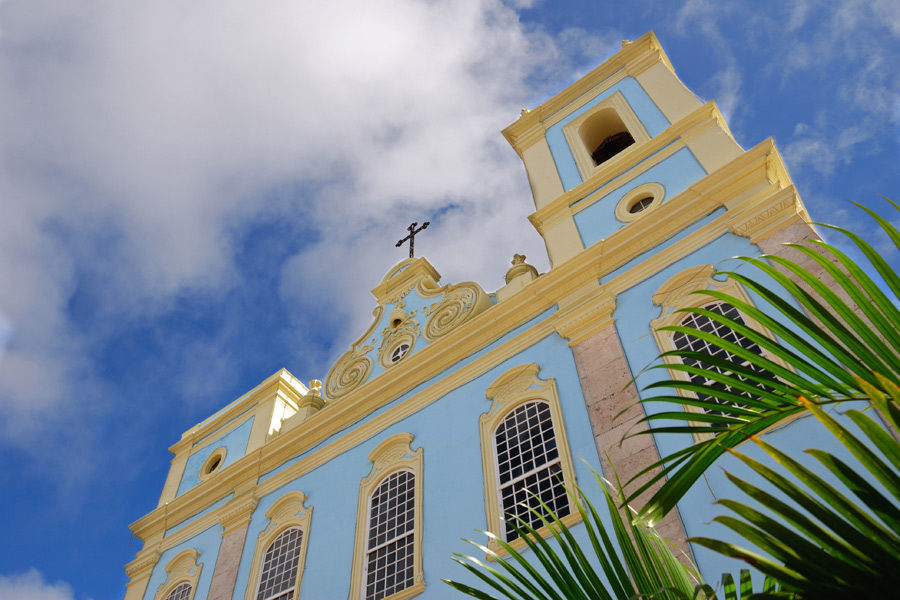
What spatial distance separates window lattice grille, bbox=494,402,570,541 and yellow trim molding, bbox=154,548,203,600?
587cm

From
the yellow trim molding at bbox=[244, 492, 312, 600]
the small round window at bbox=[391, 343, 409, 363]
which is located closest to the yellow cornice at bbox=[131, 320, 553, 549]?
the yellow trim molding at bbox=[244, 492, 312, 600]

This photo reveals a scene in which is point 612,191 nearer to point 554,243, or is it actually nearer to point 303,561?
point 554,243

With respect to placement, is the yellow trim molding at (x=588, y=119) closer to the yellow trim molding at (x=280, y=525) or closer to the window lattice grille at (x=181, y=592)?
the yellow trim molding at (x=280, y=525)

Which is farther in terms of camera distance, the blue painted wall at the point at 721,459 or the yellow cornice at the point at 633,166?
the yellow cornice at the point at 633,166

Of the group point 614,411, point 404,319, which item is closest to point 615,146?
point 404,319

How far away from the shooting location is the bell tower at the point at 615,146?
11.1 m

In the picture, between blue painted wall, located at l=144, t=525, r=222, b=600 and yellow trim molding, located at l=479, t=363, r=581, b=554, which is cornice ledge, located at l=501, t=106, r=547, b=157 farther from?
blue painted wall, located at l=144, t=525, r=222, b=600

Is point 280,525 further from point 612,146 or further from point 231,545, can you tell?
point 612,146

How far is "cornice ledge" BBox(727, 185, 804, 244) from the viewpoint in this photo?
29.1 feet

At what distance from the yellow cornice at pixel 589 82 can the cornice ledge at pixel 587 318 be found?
530cm

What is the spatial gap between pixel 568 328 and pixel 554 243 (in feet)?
6.90

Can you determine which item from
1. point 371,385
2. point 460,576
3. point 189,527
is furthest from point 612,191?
point 189,527

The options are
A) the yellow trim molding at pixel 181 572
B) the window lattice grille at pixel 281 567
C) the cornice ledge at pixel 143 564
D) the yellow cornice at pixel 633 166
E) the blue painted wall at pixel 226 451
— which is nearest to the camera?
the window lattice grille at pixel 281 567

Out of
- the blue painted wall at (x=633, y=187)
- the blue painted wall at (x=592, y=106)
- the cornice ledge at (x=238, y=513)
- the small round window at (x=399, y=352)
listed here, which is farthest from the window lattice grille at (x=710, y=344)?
the cornice ledge at (x=238, y=513)
